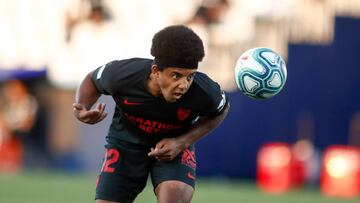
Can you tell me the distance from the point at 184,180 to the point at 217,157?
41.2 ft

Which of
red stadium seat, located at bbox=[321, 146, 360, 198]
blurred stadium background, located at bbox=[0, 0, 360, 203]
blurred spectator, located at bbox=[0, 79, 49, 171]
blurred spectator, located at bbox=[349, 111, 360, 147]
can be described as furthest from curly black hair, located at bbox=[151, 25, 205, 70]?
blurred spectator, located at bbox=[0, 79, 49, 171]

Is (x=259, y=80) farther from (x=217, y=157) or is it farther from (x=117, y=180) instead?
(x=217, y=157)

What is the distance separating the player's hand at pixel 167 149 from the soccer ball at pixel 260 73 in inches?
27.9

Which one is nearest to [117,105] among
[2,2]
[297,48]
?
[297,48]

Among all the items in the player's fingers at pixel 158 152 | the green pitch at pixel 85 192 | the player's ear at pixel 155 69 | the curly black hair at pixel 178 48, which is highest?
the curly black hair at pixel 178 48

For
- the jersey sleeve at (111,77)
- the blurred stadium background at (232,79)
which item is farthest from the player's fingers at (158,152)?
the blurred stadium background at (232,79)

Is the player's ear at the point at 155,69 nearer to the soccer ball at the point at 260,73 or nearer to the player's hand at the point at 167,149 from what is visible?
the player's hand at the point at 167,149

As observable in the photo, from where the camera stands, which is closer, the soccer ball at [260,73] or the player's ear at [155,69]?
the player's ear at [155,69]

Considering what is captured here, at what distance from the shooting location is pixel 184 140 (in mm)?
8586

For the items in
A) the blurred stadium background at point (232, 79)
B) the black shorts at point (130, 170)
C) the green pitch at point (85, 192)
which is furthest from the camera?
the blurred stadium background at point (232, 79)

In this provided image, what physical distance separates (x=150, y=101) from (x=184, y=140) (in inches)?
17.2

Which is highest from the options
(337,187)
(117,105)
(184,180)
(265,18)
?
(265,18)

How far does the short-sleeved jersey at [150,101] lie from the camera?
8438mm

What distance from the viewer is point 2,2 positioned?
23703 millimetres
